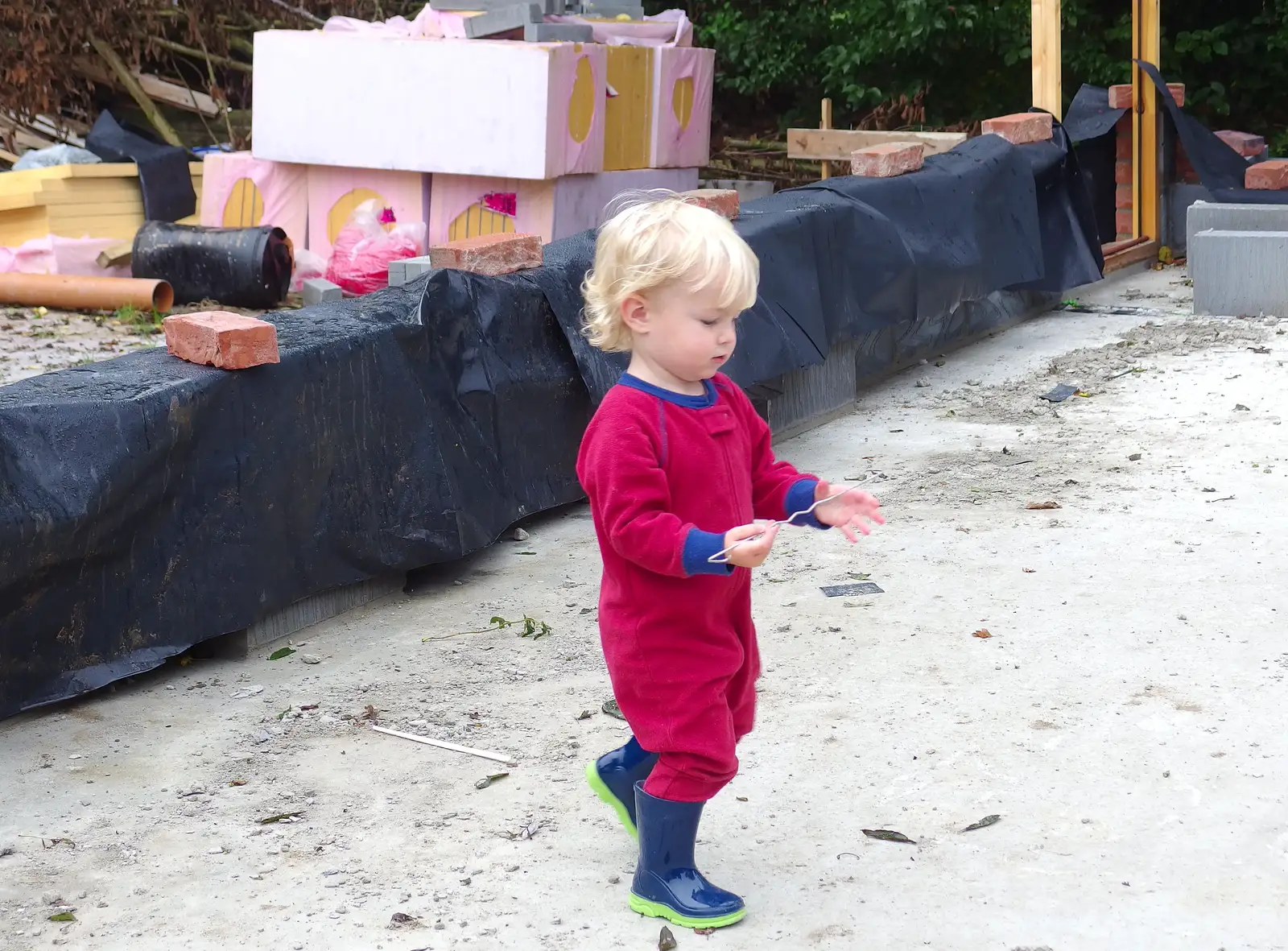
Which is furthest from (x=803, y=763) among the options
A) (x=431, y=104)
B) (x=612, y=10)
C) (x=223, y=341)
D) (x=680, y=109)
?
Answer: (x=612, y=10)

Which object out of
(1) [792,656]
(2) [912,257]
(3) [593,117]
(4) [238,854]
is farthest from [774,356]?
(3) [593,117]

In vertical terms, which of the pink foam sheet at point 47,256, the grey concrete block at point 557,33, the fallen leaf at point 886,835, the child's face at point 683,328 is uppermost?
the grey concrete block at point 557,33

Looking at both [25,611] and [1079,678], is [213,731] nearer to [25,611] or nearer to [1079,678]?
[25,611]

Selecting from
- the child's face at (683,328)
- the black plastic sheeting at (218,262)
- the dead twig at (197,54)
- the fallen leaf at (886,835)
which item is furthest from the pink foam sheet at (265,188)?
the child's face at (683,328)

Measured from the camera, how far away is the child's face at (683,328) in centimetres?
270

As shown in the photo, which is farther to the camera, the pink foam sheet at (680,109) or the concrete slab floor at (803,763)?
the pink foam sheet at (680,109)

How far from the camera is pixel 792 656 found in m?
4.34

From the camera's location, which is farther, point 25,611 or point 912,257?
point 912,257

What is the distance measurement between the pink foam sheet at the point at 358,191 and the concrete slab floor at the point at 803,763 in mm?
6154

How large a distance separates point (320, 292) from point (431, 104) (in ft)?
6.20

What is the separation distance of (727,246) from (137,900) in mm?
1833

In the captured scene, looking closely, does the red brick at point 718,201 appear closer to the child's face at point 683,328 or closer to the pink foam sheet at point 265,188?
the child's face at point 683,328

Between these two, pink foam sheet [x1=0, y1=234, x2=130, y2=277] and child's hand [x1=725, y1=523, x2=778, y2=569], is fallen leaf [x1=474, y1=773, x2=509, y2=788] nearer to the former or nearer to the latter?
child's hand [x1=725, y1=523, x2=778, y2=569]

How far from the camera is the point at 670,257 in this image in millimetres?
2656
